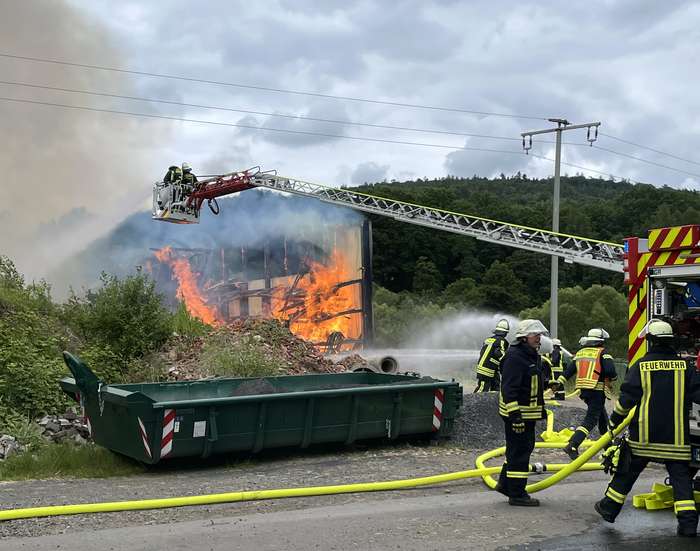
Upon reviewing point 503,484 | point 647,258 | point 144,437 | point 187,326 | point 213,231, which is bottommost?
point 503,484

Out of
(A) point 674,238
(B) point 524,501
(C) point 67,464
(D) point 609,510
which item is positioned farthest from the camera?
(C) point 67,464

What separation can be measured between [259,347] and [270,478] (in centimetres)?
692

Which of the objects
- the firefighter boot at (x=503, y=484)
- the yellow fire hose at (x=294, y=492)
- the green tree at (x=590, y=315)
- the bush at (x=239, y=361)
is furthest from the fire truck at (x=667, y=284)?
the green tree at (x=590, y=315)

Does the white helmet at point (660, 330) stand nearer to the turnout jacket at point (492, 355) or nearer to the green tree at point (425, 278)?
the turnout jacket at point (492, 355)

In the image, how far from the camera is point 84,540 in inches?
243

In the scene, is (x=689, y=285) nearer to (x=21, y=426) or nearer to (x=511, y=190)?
(x=21, y=426)

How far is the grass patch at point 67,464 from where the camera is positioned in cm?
902

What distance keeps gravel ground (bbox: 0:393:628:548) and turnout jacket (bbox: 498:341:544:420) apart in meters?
1.32

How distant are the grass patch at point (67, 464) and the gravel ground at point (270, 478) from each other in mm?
347

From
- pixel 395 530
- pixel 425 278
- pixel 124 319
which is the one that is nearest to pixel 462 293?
pixel 425 278

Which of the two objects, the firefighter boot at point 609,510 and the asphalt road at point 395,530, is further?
the firefighter boot at point 609,510

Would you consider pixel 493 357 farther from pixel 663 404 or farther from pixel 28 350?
pixel 28 350

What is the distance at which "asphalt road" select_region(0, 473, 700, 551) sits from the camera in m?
6.07

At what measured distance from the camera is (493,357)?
1364 centimetres
